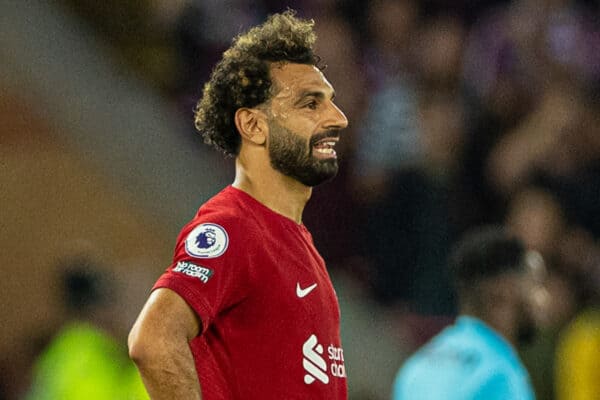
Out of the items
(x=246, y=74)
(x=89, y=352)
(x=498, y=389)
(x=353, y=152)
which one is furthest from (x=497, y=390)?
(x=353, y=152)

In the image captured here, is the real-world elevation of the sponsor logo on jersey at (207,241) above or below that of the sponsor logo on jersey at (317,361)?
above

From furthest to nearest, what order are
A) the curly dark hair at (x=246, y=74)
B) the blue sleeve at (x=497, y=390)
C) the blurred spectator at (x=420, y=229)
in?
the blurred spectator at (x=420, y=229)
the blue sleeve at (x=497, y=390)
the curly dark hair at (x=246, y=74)

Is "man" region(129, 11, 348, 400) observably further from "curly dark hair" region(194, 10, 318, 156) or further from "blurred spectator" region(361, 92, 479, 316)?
"blurred spectator" region(361, 92, 479, 316)

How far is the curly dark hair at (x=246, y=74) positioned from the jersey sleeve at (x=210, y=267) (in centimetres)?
49

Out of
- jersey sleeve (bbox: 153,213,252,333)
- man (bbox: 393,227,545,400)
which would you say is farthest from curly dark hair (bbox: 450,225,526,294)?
jersey sleeve (bbox: 153,213,252,333)

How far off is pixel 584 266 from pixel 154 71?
2854 millimetres

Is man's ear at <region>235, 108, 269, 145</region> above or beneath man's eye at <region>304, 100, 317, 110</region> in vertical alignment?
beneath

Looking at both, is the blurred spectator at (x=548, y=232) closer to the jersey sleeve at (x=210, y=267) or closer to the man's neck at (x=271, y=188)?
the man's neck at (x=271, y=188)

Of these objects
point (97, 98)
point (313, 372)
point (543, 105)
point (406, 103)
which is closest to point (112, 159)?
point (97, 98)

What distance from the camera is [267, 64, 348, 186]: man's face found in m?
3.73

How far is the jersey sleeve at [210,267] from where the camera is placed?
325 centimetres

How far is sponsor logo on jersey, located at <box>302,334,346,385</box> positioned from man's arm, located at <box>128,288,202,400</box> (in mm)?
382

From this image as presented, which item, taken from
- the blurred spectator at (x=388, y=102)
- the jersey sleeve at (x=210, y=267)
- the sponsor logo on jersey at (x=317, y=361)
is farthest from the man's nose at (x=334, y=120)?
the blurred spectator at (x=388, y=102)

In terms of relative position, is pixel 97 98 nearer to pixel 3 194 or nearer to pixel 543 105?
pixel 3 194
